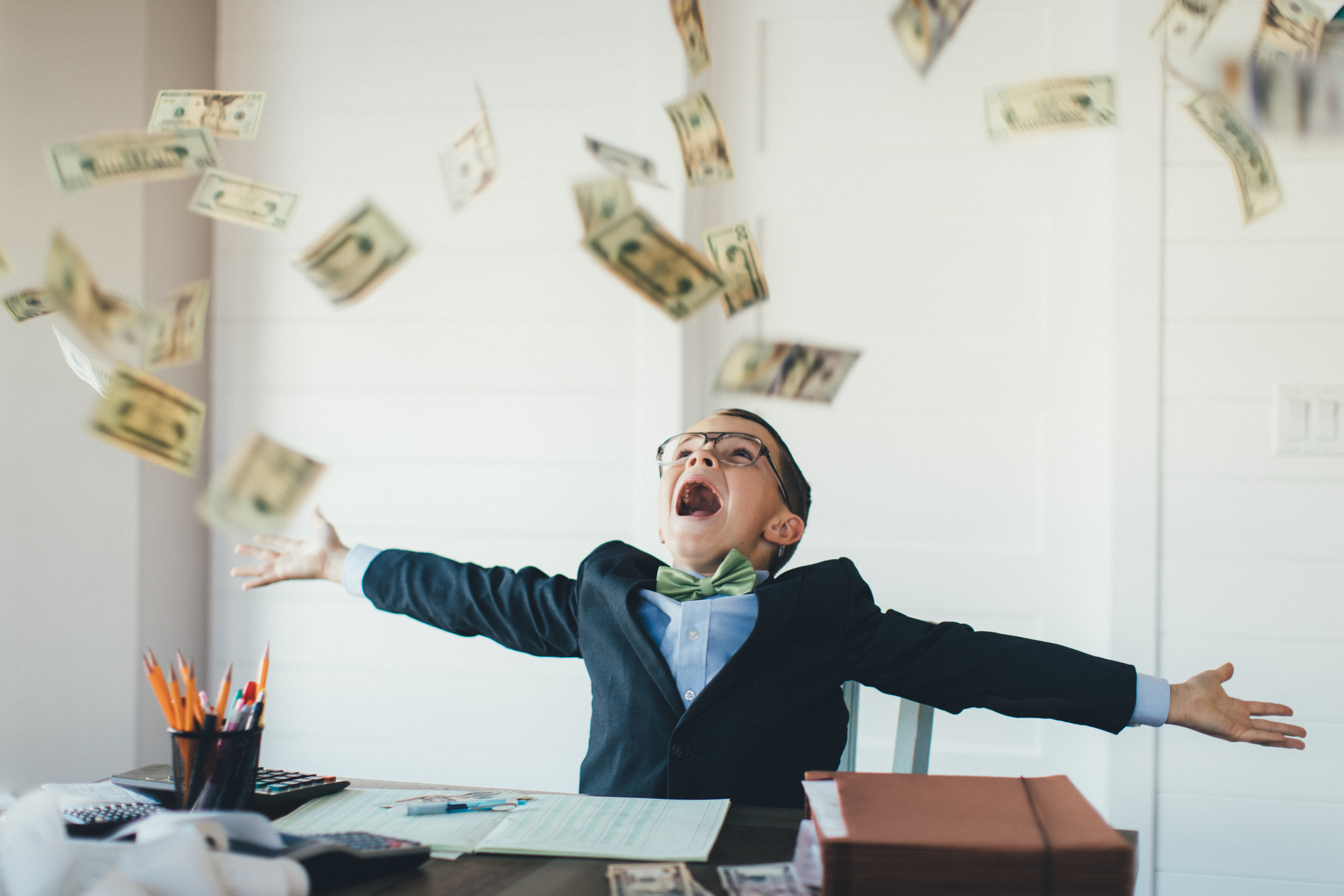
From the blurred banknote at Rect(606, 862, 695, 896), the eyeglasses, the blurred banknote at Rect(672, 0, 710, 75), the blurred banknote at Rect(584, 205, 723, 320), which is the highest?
the blurred banknote at Rect(672, 0, 710, 75)

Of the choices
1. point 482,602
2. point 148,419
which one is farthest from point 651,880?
point 148,419

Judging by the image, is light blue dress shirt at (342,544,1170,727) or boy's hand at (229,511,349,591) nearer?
light blue dress shirt at (342,544,1170,727)

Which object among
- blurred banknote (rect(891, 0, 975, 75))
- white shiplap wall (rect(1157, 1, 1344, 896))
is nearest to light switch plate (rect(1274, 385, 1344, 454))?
white shiplap wall (rect(1157, 1, 1344, 896))

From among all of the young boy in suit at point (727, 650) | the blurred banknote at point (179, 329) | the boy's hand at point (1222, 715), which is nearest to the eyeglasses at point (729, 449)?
the young boy in suit at point (727, 650)

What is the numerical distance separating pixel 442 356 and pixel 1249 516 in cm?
159

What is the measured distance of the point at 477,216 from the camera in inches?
81.4

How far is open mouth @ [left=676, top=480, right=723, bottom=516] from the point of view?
1.46 metres

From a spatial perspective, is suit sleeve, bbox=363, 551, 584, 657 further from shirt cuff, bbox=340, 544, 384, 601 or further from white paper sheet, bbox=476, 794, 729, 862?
white paper sheet, bbox=476, 794, 729, 862

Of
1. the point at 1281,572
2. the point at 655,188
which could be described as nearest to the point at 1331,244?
the point at 1281,572

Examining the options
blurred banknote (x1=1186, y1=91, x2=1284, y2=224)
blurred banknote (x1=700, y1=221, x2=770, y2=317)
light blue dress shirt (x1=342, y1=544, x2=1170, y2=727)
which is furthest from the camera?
blurred banknote (x1=700, y1=221, x2=770, y2=317)

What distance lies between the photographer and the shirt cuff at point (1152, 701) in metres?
1.17

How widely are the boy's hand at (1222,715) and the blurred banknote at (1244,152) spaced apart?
737 mm

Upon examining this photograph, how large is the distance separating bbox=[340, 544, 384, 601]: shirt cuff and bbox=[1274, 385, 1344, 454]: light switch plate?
1.58 m

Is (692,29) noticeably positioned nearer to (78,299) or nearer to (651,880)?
(78,299)
